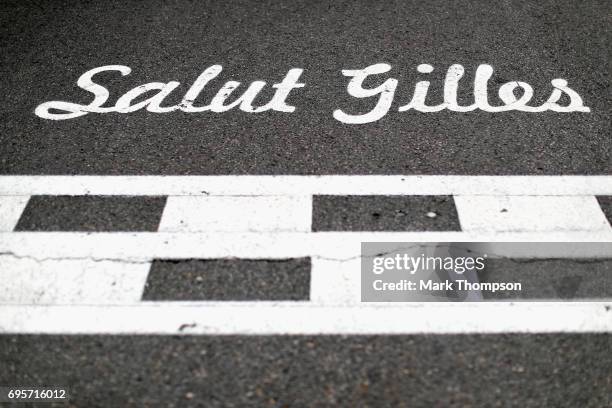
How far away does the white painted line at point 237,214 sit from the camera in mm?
3916

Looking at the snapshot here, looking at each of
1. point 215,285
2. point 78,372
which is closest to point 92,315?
point 78,372

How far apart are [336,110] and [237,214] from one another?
1.35m

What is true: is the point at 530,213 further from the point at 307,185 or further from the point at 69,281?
the point at 69,281

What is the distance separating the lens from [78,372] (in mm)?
3111

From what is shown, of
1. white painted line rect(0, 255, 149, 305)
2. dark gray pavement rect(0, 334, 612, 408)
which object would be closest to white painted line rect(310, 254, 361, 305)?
dark gray pavement rect(0, 334, 612, 408)

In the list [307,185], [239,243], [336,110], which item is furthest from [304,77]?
[239,243]

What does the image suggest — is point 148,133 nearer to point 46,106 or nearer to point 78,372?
point 46,106

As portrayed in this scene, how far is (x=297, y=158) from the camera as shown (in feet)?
14.8

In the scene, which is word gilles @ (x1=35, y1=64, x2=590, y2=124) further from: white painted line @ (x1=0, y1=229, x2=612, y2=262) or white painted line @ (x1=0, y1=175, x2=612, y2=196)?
white painted line @ (x1=0, y1=229, x2=612, y2=262)

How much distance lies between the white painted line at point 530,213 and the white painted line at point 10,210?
254 centimetres

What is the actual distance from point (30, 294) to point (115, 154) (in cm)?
131

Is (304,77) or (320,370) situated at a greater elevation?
(304,77)

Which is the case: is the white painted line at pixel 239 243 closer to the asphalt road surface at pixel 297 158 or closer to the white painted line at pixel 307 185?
the asphalt road surface at pixel 297 158

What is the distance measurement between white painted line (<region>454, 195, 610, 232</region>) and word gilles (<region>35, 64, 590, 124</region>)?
3.49 feet
